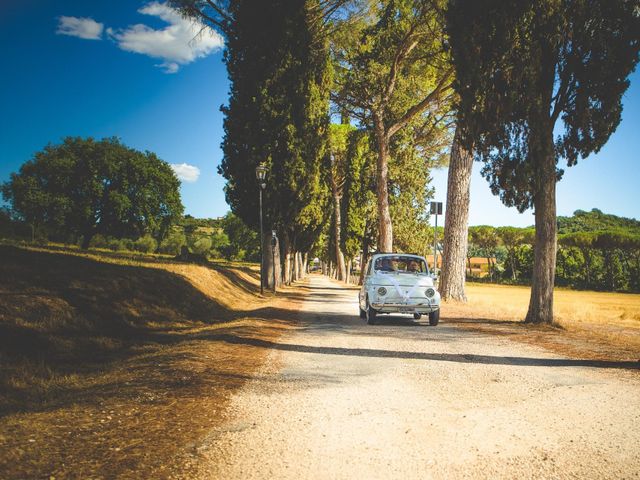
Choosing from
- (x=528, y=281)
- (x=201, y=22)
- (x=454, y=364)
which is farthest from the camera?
(x=528, y=281)

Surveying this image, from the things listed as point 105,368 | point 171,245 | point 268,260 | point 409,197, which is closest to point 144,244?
point 171,245

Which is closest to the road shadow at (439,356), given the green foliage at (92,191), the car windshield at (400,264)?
the car windshield at (400,264)

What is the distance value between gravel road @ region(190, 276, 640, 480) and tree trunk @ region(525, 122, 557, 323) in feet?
12.8

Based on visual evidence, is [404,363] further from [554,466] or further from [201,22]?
[201,22]

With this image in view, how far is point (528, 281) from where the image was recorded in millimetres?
73000

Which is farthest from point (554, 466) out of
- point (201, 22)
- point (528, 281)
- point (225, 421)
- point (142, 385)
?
point (528, 281)

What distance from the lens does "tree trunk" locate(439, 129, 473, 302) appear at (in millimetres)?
16391

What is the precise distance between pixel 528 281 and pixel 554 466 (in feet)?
258

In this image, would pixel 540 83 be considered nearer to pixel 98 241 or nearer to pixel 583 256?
pixel 98 241

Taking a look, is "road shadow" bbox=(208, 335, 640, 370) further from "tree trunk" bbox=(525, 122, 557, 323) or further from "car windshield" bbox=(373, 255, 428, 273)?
"car windshield" bbox=(373, 255, 428, 273)

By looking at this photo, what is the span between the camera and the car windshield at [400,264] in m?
11.3

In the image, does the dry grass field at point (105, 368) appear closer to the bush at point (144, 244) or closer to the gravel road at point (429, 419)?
the gravel road at point (429, 419)

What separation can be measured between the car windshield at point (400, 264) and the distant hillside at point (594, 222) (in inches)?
3272

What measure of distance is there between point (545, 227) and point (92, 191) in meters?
41.9
